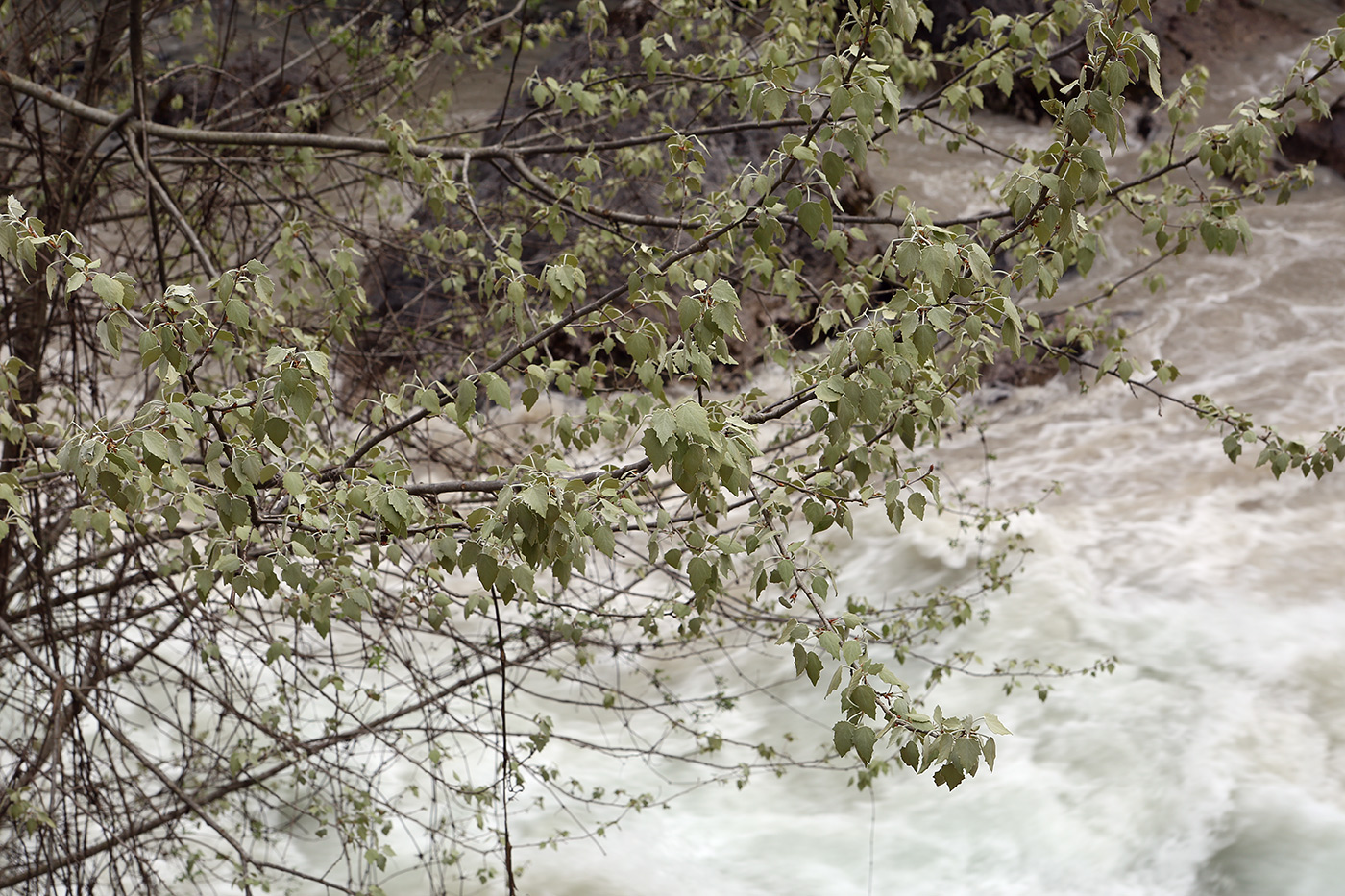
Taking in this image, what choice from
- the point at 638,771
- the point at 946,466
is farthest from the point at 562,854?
the point at 946,466

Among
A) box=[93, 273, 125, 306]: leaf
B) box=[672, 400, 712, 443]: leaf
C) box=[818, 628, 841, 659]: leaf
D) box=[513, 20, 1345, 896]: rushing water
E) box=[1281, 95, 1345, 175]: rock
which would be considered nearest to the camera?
box=[672, 400, 712, 443]: leaf

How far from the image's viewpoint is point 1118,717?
5.34m

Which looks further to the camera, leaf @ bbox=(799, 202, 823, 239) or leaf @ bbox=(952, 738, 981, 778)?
leaf @ bbox=(799, 202, 823, 239)

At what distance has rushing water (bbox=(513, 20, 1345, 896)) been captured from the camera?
4586 mm

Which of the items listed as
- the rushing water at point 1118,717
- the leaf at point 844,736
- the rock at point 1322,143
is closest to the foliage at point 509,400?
the leaf at point 844,736

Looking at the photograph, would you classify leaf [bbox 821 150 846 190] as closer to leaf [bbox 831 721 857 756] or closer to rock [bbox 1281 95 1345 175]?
leaf [bbox 831 721 857 756]

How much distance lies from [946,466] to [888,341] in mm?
6159

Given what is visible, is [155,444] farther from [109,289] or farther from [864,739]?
[864,739]

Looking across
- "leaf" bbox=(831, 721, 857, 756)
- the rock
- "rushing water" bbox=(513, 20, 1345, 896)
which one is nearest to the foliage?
"leaf" bbox=(831, 721, 857, 756)

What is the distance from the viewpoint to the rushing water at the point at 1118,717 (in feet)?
15.0

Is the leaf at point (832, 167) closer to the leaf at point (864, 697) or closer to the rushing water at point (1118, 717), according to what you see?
the leaf at point (864, 697)

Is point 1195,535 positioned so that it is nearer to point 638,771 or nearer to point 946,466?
point 946,466

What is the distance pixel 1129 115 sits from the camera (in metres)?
14.0

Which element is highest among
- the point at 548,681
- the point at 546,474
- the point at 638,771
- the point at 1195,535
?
the point at 1195,535
